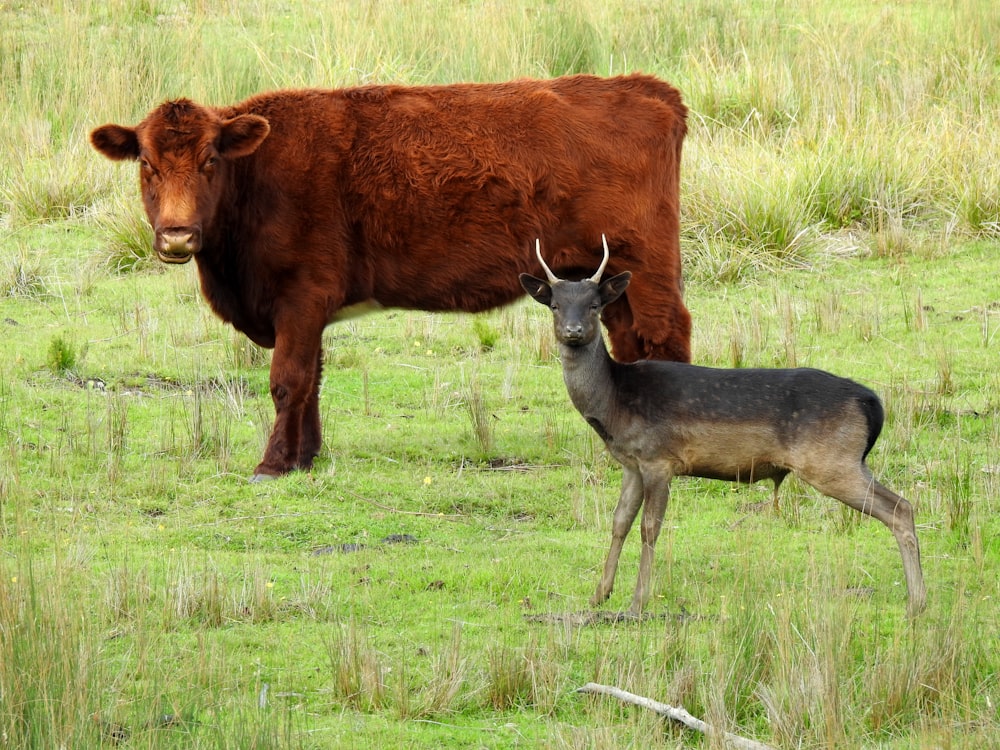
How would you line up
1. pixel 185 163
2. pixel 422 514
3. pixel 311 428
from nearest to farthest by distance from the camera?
Result: pixel 422 514 → pixel 185 163 → pixel 311 428

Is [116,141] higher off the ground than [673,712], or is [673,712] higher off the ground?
[116,141]

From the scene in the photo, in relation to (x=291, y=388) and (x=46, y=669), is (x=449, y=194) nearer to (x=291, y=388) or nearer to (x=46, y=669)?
(x=291, y=388)

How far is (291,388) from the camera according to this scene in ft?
26.1

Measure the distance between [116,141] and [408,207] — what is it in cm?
162

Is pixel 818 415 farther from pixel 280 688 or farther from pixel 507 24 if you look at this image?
pixel 507 24

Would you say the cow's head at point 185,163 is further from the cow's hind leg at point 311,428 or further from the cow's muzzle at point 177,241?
the cow's hind leg at point 311,428

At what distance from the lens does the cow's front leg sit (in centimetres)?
789

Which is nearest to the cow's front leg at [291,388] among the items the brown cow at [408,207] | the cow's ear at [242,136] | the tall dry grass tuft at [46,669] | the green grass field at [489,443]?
the brown cow at [408,207]

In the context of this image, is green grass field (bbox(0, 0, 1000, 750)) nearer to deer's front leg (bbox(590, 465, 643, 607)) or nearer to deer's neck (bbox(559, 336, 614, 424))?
deer's front leg (bbox(590, 465, 643, 607))

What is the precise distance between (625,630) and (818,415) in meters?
1.25

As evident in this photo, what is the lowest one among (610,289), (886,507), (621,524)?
(621,524)

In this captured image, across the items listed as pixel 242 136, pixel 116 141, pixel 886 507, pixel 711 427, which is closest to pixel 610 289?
pixel 711 427

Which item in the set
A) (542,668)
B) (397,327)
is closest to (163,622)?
(542,668)

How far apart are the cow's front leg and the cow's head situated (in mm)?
714
